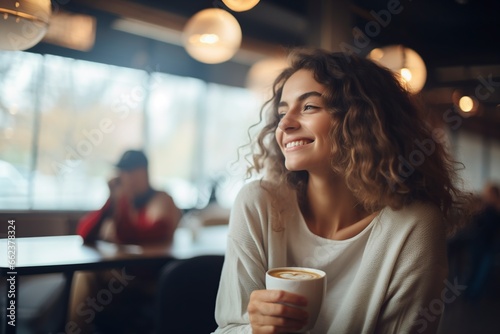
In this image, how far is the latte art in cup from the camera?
0.87 metres

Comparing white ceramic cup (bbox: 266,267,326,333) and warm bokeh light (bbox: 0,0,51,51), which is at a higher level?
warm bokeh light (bbox: 0,0,51,51)

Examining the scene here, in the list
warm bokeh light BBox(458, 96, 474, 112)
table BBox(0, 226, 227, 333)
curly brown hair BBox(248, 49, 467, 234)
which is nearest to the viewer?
curly brown hair BBox(248, 49, 467, 234)

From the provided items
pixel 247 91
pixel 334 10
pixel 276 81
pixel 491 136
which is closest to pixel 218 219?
pixel 334 10

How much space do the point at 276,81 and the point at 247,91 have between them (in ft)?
19.2

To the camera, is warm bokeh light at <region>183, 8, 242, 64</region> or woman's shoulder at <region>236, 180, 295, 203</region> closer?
woman's shoulder at <region>236, 180, 295, 203</region>

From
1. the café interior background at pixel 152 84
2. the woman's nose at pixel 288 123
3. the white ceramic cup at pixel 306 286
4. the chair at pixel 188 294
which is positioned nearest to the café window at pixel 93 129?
the café interior background at pixel 152 84

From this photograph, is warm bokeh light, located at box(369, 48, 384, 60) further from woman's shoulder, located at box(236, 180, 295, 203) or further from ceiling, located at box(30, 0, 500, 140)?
woman's shoulder, located at box(236, 180, 295, 203)

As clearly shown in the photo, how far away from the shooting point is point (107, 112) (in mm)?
5641

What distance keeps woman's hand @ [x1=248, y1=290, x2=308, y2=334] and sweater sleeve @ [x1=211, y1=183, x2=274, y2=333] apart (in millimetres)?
218

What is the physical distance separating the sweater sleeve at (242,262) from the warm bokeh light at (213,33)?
188 centimetres

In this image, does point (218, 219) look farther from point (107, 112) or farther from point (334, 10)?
point (107, 112)

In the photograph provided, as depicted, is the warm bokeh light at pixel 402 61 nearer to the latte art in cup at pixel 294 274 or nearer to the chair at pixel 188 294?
the chair at pixel 188 294

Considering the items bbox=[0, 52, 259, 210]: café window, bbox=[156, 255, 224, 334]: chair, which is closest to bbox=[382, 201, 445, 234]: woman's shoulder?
bbox=[156, 255, 224, 334]: chair

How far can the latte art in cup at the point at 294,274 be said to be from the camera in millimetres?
866
